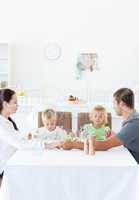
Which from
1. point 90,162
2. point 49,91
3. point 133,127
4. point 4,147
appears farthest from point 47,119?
point 49,91

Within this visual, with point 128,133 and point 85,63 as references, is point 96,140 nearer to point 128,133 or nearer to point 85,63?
point 128,133

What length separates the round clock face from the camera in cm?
724

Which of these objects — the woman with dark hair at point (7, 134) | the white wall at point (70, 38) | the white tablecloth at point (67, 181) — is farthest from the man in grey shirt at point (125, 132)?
the white wall at point (70, 38)

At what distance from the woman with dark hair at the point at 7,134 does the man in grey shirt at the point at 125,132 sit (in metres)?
0.29

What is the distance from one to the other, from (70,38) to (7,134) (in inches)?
179

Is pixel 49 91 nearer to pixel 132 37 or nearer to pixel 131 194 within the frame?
pixel 132 37

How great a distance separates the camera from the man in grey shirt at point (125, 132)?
276 centimetres

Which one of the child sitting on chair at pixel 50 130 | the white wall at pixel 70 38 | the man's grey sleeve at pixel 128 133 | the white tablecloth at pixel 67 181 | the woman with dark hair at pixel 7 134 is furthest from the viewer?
the white wall at pixel 70 38

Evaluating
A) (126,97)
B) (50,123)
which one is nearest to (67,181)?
(126,97)

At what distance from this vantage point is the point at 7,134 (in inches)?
114

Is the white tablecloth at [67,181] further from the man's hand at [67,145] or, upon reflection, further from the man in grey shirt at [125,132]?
the man's hand at [67,145]

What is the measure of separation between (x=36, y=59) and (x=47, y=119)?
379cm

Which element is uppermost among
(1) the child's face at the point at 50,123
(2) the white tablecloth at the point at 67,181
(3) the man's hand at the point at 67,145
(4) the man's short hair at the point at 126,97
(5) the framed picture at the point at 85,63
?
(5) the framed picture at the point at 85,63

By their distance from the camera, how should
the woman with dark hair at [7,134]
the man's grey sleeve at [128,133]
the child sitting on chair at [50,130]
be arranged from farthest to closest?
the child sitting on chair at [50,130] → the woman with dark hair at [7,134] → the man's grey sleeve at [128,133]
